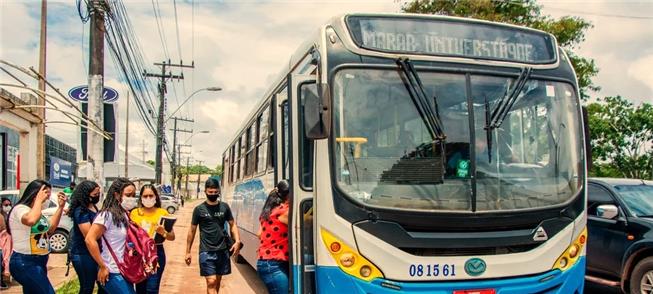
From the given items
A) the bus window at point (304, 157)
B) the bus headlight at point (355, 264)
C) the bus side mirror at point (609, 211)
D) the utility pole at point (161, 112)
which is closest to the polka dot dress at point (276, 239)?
the bus window at point (304, 157)

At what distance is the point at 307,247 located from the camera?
16.5 ft

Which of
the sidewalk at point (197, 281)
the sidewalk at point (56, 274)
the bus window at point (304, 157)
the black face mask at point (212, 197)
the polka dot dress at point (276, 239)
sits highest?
the bus window at point (304, 157)

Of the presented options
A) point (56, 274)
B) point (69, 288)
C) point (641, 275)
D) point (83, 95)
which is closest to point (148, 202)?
point (69, 288)

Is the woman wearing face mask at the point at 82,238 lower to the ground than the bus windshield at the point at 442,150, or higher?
lower

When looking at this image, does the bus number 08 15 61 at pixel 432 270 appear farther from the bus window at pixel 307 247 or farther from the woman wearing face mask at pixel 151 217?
the woman wearing face mask at pixel 151 217

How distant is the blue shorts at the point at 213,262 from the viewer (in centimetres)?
668

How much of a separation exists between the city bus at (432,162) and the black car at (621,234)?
258 cm

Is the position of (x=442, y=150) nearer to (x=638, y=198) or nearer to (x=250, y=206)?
(x=638, y=198)

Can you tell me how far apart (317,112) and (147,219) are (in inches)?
109

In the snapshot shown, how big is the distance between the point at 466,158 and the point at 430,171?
0.35 meters

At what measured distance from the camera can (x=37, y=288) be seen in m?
5.49

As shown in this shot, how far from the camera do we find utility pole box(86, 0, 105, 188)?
10.6m

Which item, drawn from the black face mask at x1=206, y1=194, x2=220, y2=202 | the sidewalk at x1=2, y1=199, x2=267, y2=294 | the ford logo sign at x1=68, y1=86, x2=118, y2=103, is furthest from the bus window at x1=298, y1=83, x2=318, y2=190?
the ford logo sign at x1=68, y1=86, x2=118, y2=103

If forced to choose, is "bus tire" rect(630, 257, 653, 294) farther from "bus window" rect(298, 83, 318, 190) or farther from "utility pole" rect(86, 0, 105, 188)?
"utility pole" rect(86, 0, 105, 188)
